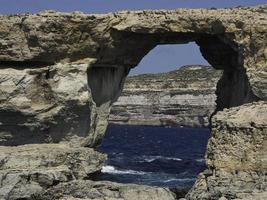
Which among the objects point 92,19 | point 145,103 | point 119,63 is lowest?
point 145,103

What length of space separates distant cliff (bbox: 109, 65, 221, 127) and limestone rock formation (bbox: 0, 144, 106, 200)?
76885 mm

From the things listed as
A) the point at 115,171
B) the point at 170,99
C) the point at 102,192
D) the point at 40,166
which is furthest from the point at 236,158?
the point at 170,99

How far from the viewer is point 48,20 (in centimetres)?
2872

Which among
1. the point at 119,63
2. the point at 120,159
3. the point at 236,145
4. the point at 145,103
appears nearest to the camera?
the point at 236,145

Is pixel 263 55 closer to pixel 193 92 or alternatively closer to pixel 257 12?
pixel 257 12

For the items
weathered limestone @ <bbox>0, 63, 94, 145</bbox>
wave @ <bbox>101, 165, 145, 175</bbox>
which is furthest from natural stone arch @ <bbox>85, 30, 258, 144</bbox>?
wave @ <bbox>101, 165, 145, 175</bbox>

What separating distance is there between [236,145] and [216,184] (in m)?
1.08

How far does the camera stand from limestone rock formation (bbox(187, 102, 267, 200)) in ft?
48.3

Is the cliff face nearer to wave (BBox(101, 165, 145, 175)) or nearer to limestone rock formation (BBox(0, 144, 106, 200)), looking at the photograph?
limestone rock formation (BBox(0, 144, 106, 200))

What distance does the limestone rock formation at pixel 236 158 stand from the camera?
14.7 m

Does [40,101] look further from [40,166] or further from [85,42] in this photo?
[40,166]

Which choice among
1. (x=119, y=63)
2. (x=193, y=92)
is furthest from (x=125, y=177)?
(x=193, y=92)

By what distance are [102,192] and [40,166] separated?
27.3ft

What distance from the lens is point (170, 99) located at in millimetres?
110875
